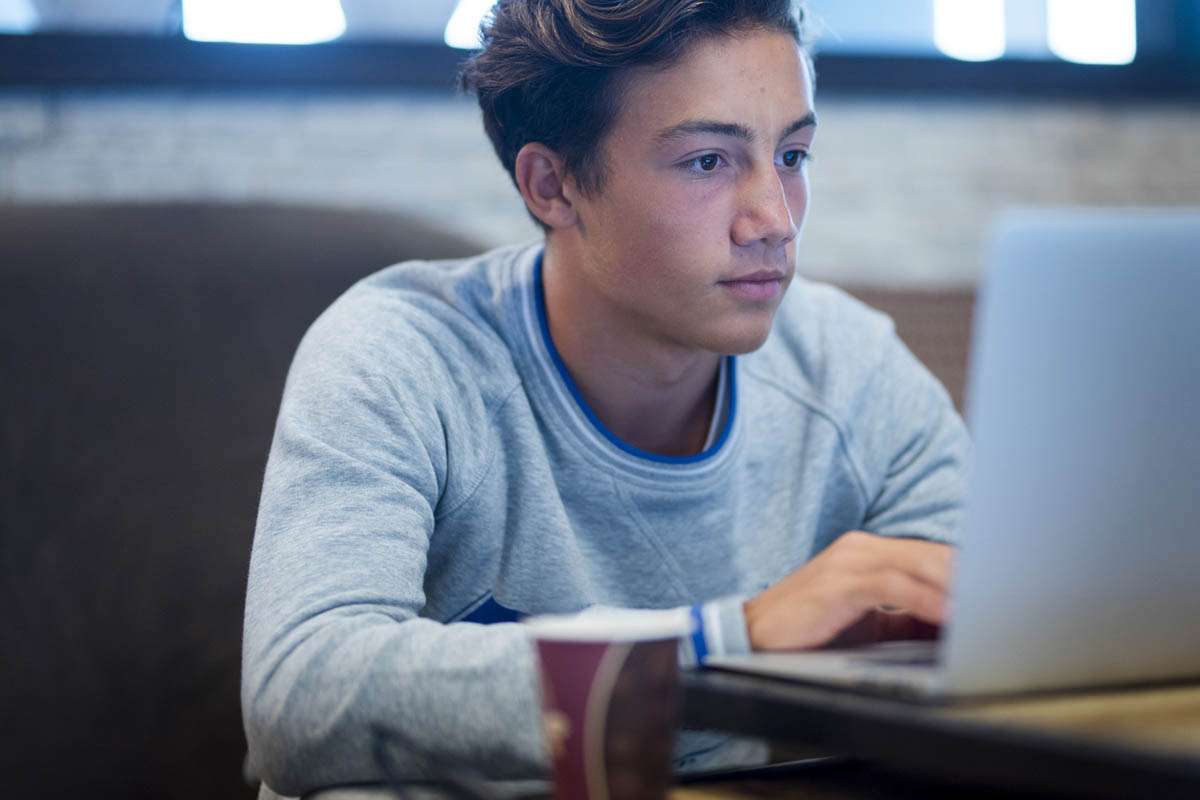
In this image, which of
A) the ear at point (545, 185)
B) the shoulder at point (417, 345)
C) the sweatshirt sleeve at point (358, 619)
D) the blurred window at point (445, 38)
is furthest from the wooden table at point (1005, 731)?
the blurred window at point (445, 38)

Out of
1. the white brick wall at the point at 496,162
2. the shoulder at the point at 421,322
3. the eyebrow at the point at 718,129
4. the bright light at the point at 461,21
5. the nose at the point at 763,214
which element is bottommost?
the shoulder at the point at 421,322

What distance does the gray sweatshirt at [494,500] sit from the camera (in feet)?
2.50

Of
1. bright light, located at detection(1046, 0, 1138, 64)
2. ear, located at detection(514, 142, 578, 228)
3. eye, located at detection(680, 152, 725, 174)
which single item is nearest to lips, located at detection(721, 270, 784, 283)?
eye, located at detection(680, 152, 725, 174)

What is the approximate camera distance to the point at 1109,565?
0.59 meters

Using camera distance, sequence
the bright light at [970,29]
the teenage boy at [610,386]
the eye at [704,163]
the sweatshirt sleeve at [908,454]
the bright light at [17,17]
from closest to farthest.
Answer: the teenage boy at [610,386], the eye at [704,163], the sweatshirt sleeve at [908,454], the bright light at [17,17], the bright light at [970,29]

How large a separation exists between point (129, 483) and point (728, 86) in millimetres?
763

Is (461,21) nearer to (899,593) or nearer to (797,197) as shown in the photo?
(797,197)

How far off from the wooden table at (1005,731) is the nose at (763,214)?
61 centimetres

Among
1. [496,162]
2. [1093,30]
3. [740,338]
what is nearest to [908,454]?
[740,338]

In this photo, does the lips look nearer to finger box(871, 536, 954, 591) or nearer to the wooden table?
finger box(871, 536, 954, 591)

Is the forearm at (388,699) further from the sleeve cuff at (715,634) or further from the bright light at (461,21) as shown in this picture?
the bright light at (461,21)

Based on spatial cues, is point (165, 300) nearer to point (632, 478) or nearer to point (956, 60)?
point (632, 478)

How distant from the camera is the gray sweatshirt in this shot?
0.76 meters

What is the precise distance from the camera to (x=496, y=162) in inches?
94.1
